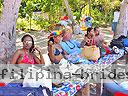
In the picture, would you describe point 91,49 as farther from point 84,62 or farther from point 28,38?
point 28,38

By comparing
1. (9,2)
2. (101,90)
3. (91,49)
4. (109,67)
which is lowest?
(101,90)

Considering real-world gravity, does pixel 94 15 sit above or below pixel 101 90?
above

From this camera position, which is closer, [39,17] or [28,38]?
[28,38]

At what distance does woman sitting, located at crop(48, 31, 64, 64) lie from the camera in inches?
212

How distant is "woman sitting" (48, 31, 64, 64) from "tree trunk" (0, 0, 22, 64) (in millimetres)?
779

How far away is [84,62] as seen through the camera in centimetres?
543

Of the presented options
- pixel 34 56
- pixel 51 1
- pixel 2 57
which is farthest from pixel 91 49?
pixel 51 1

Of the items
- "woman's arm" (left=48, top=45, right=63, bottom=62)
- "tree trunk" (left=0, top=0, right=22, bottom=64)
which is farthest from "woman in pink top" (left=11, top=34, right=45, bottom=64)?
"tree trunk" (left=0, top=0, right=22, bottom=64)

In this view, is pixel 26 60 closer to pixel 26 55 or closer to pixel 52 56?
pixel 26 55

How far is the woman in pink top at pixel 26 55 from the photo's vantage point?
4.94 metres

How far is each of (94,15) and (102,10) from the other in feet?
3.80

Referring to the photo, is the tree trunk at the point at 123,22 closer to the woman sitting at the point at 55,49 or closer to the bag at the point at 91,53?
the bag at the point at 91,53

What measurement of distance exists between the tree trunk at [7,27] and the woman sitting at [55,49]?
30.7 inches

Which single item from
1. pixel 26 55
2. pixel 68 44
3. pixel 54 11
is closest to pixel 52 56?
pixel 26 55
